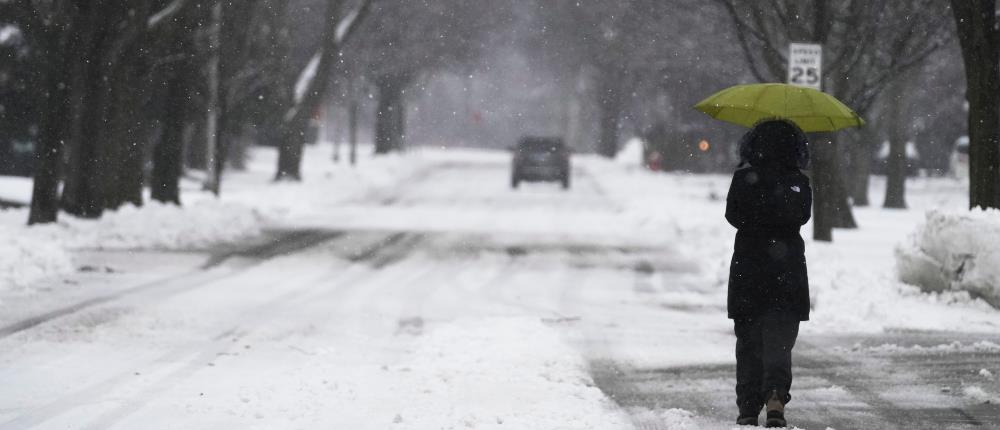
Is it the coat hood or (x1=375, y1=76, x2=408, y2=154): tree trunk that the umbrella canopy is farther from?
(x1=375, y1=76, x2=408, y2=154): tree trunk

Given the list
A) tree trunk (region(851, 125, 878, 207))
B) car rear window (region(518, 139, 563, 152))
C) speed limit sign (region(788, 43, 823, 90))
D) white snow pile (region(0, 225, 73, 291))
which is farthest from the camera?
car rear window (region(518, 139, 563, 152))

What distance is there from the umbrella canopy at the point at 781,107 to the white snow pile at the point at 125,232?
354 inches

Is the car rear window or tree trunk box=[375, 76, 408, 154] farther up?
tree trunk box=[375, 76, 408, 154]

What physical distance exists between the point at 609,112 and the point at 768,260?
5698 cm

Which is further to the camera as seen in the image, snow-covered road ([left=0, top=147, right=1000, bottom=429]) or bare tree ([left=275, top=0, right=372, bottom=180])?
bare tree ([left=275, top=0, right=372, bottom=180])

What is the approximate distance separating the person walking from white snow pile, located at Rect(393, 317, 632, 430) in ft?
2.61

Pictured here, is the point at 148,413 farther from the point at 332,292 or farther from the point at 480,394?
the point at 332,292

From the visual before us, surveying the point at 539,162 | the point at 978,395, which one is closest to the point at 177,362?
the point at 978,395

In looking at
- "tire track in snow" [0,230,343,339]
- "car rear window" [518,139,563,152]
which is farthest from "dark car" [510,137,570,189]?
"tire track in snow" [0,230,343,339]

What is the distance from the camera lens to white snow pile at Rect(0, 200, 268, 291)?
14227mm

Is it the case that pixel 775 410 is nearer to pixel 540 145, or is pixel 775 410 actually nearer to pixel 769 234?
pixel 769 234

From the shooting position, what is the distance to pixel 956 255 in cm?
1213

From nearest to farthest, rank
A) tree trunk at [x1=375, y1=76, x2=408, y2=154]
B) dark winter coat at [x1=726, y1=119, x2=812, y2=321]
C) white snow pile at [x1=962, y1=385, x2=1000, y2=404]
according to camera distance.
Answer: dark winter coat at [x1=726, y1=119, x2=812, y2=321], white snow pile at [x1=962, y1=385, x2=1000, y2=404], tree trunk at [x1=375, y1=76, x2=408, y2=154]

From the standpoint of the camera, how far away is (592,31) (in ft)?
172
